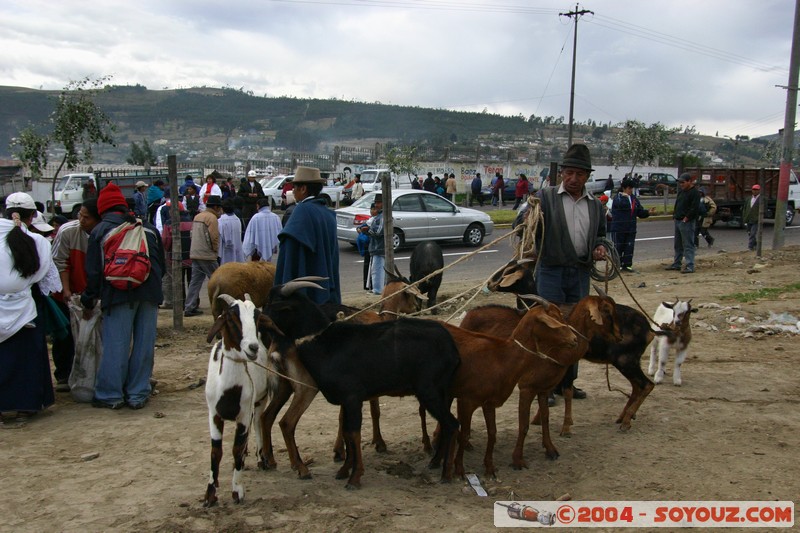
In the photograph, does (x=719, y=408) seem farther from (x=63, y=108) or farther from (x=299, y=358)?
(x=63, y=108)

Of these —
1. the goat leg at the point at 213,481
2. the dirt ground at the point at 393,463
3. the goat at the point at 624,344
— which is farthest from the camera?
the goat at the point at 624,344

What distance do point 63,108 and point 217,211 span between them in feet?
61.0

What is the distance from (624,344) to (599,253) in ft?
2.73

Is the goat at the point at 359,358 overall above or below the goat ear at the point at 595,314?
below

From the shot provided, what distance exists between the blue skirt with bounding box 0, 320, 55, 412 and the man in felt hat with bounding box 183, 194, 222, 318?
4469 millimetres

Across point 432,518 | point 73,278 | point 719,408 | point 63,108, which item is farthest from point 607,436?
point 63,108

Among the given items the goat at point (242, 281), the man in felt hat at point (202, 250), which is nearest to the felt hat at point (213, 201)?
the man in felt hat at point (202, 250)

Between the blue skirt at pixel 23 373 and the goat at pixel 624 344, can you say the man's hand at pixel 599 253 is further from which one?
the blue skirt at pixel 23 373

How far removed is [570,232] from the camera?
6.26 metres

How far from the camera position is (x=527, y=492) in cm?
477

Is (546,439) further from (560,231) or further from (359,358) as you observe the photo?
(560,231)

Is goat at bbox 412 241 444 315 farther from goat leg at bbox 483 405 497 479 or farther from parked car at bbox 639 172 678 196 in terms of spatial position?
parked car at bbox 639 172 678 196

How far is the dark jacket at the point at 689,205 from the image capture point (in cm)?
1468

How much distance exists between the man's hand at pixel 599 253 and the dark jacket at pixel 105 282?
4053mm
